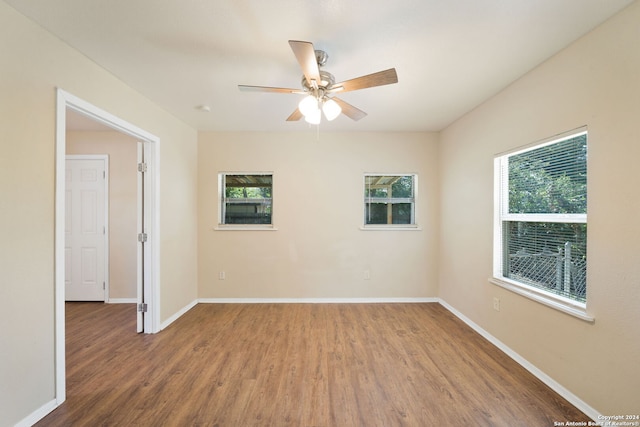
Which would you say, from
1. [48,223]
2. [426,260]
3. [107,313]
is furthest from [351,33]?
[107,313]

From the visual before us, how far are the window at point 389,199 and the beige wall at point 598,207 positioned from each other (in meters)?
1.52

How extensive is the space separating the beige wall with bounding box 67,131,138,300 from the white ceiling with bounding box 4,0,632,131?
1.72 metres

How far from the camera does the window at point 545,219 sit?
186 centimetres

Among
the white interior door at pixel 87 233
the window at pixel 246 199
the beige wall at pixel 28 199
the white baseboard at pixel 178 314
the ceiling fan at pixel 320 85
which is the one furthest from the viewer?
the window at pixel 246 199

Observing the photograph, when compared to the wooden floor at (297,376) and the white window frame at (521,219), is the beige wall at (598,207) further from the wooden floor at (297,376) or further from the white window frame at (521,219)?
the wooden floor at (297,376)

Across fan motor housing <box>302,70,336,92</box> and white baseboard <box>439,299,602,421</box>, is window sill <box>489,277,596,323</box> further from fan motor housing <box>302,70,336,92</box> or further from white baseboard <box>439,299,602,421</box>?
fan motor housing <box>302,70,336,92</box>

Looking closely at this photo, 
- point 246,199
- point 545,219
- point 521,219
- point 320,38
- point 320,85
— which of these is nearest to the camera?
point 320,38

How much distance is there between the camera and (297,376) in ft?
6.93

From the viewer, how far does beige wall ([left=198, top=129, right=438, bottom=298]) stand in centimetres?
385

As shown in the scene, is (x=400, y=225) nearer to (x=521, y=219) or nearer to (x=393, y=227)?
(x=393, y=227)

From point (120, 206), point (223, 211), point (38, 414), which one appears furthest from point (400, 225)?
point (120, 206)

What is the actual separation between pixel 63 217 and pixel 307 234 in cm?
263

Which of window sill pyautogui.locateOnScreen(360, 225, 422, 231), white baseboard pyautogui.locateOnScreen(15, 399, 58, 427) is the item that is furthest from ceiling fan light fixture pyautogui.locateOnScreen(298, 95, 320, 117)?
white baseboard pyautogui.locateOnScreen(15, 399, 58, 427)

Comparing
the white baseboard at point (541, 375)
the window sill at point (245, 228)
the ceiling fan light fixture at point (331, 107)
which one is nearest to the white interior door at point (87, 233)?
the window sill at point (245, 228)
